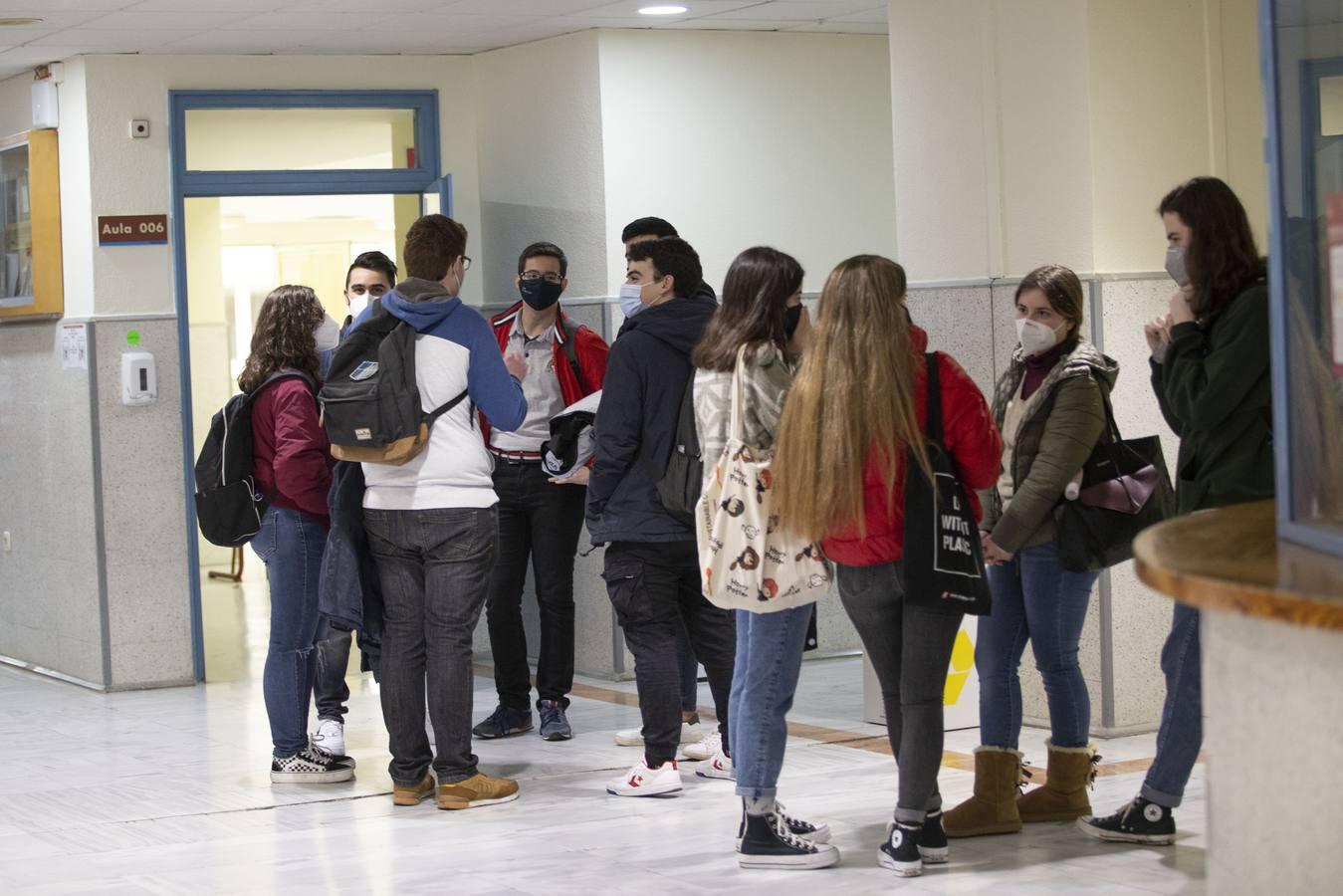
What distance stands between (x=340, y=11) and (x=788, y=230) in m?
2.16

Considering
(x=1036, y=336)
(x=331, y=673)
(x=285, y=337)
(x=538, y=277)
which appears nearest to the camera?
(x=1036, y=336)

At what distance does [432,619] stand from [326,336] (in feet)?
3.57

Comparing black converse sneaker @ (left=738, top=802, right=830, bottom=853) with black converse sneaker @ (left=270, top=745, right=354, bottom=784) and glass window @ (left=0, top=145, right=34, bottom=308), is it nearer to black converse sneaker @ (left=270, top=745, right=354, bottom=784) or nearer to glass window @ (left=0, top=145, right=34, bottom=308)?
black converse sneaker @ (left=270, top=745, right=354, bottom=784)

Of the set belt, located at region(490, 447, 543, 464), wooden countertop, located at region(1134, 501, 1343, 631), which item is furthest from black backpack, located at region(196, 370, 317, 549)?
wooden countertop, located at region(1134, 501, 1343, 631)

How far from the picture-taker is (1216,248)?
14.1 ft

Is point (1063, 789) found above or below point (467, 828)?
above

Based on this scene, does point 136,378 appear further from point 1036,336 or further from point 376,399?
point 1036,336

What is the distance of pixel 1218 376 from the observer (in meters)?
4.19

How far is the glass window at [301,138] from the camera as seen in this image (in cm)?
816

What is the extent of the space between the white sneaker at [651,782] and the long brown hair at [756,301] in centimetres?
140

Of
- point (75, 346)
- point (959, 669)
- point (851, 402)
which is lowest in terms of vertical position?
point (959, 669)

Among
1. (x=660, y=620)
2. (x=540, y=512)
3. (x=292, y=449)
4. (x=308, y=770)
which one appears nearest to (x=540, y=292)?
(x=540, y=512)

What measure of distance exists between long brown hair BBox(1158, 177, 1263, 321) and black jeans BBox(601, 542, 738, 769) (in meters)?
1.71

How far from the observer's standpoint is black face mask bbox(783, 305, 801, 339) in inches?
184
